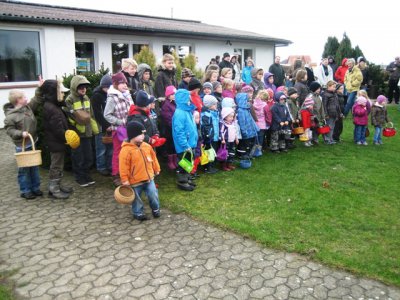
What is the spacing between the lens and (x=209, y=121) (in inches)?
289

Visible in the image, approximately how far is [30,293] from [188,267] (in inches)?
63.7

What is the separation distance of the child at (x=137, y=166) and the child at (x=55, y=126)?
152 cm

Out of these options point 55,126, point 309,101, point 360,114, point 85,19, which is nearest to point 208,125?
point 55,126

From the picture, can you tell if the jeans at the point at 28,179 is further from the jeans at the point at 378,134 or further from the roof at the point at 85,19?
the jeans at the point at 378,134

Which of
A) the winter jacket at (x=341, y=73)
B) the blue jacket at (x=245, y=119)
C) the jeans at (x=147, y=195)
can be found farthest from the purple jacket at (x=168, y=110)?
the winter jacket at (x=341, y=73)

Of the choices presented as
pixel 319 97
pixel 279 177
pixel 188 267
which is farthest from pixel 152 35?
pixel 188 267

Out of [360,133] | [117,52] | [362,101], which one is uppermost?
[117,52]

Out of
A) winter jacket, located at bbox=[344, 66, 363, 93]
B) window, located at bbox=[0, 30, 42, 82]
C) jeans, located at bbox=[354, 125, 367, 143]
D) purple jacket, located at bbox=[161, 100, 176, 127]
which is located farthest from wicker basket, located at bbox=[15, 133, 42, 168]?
winter jacket, located at bbox=[344, 66, 363, 93]

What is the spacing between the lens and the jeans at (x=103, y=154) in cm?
750

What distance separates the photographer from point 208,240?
489cm

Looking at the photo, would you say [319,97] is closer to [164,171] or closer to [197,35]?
[164,171]

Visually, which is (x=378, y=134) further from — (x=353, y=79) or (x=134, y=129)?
(x=134, y=129)

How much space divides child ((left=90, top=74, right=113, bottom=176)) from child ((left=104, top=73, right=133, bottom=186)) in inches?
11.2

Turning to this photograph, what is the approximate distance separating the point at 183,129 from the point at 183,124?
3.4 inches
